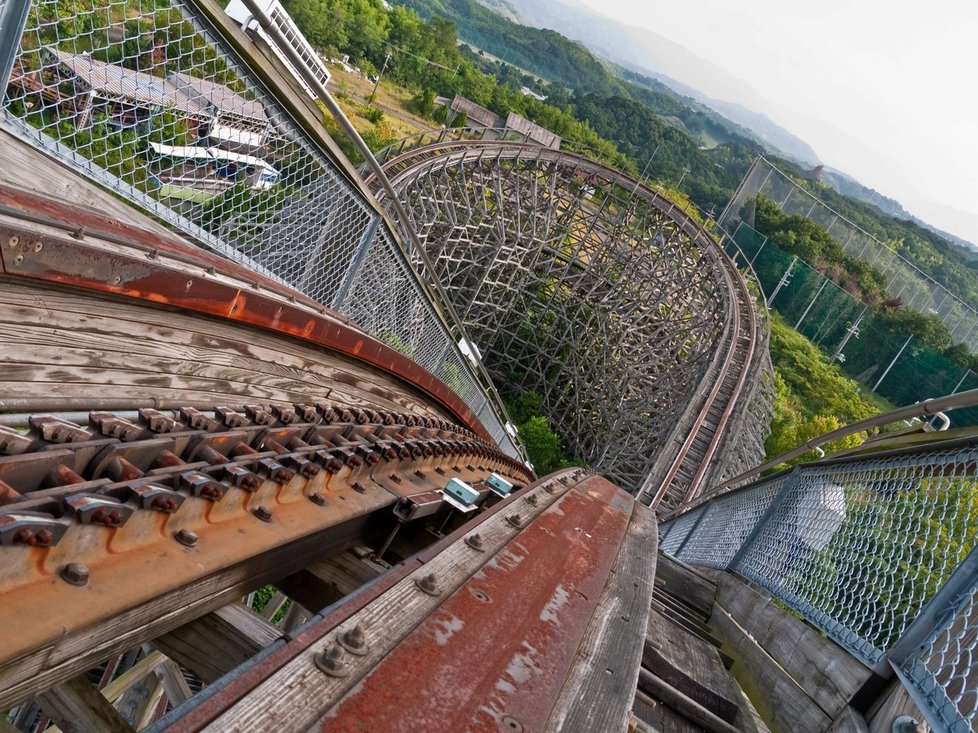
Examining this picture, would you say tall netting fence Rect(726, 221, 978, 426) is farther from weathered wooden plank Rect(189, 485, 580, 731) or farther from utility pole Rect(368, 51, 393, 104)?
weathered wooden plank Rect(189, 485, 580, 731)

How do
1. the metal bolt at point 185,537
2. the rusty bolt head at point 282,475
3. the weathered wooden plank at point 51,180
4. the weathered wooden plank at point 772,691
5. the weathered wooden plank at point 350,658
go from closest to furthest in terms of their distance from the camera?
the weathered wooden plank at point 350,658, the metal bolt at point 185,537, the rusty bolt head at point 282,475, the weathered wooden plank at point 51,180, the weathered wooden plank at point 772,691

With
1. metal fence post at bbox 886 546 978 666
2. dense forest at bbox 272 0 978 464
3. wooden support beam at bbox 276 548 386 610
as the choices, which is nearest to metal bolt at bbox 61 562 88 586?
wooden support beam at bbox 276 548 386 610

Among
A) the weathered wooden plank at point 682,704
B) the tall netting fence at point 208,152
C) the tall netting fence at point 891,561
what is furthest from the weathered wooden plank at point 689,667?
the tall netting fence at point 208,152

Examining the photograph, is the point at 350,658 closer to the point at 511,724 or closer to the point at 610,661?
the point at 511,724

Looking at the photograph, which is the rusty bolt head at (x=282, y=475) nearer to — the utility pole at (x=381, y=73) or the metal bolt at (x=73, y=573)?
the metal bolt at (x=73, y=573)

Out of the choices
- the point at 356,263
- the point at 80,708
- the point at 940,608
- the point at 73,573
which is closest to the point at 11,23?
the point at 73,573

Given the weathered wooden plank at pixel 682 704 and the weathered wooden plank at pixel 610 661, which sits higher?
the weathered wooden plank at pixel 610 661

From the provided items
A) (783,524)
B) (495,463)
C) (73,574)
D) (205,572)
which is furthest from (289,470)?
(783,524)
